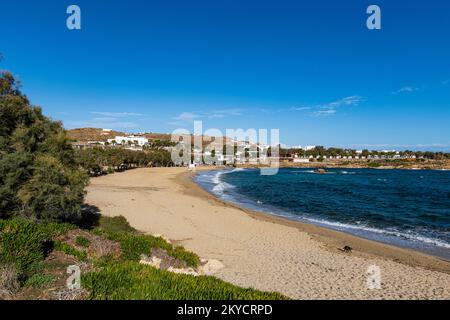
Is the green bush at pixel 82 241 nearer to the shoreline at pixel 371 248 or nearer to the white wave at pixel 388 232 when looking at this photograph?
the shoreline at pixel 371 248

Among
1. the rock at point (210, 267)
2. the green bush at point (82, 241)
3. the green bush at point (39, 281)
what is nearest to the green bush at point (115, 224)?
the rock at point (210, 267)

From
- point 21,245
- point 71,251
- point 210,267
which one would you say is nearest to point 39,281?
point 21,245

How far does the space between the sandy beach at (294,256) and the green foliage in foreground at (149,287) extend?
5826 millimetres

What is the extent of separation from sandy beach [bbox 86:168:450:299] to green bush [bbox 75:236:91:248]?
509 centimetres

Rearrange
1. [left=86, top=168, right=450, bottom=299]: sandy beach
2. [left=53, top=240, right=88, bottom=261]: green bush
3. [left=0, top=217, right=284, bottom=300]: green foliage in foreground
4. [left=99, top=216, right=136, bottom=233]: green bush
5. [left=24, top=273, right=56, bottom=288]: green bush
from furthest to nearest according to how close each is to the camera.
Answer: [left=99, top=216, right=136, bottom=233]: green bush → [left=86, top=168, right=450, bottom=299]: sandy beach → [left=53, top=240, right=88, bottom=261]: green bush → [left=24, top=273, right=56, bottom=288]: green bush → [left=0, top=217, right=284, bottom=300]: green foliage in foreground

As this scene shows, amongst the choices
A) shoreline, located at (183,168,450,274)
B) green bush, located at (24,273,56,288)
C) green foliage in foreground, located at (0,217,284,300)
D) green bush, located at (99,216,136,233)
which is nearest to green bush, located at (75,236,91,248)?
green foliage in foreground, located at (0,217,284,300)

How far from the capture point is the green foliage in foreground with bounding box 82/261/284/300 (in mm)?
5395

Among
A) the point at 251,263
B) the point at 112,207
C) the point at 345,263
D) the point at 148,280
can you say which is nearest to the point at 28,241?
the point at 148,280

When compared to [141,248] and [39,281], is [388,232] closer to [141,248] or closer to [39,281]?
[141,248]

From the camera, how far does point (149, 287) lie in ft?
18.4

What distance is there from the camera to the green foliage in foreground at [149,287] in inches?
212

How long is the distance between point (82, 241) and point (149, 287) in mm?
6111

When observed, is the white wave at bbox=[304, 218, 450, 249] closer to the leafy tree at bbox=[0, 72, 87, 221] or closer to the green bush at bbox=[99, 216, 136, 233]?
the green bush at bbox=[99, 216, 136, 233]
